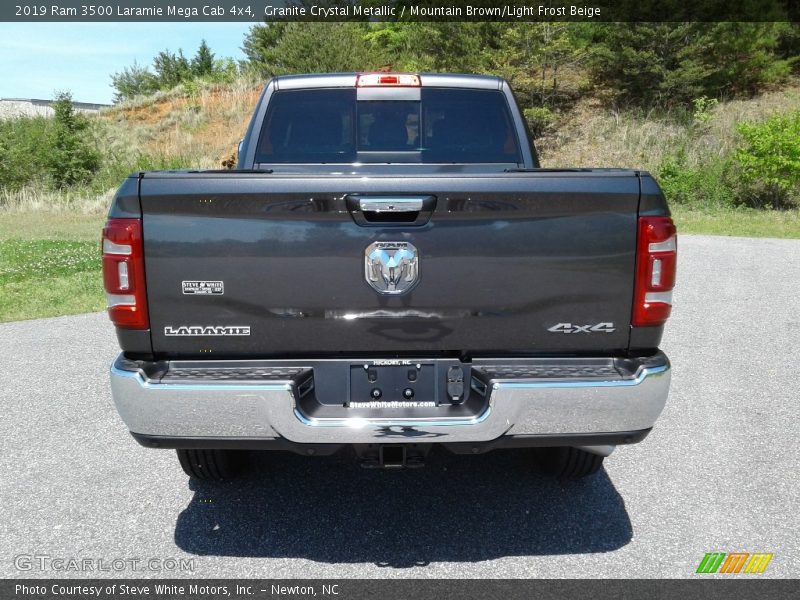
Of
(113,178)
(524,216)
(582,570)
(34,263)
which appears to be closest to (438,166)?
(524,216)

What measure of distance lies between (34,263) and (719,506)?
12110 mm

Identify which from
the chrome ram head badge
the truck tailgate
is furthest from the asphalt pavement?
the chrome ram head badge

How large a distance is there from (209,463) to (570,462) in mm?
1896

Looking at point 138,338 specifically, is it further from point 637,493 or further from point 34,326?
point 34,326

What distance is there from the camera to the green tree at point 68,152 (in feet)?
119

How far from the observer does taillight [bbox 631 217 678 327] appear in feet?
8.67

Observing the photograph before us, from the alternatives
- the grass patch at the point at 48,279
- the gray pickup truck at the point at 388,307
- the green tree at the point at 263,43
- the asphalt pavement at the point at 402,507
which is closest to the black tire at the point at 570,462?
the asphalt pavement at the point at 402,507

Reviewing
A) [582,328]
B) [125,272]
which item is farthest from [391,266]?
[125,272]

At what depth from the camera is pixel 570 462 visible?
3.65 metres

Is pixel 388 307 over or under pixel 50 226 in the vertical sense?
over

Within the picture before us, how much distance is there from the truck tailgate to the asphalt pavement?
3.33 ft

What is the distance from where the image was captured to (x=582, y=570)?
114 inches

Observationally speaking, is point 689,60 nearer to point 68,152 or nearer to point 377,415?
point 68,152

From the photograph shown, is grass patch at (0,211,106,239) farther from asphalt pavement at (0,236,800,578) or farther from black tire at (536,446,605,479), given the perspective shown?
black tire at (536,446,605,479)
